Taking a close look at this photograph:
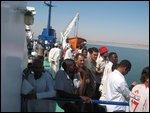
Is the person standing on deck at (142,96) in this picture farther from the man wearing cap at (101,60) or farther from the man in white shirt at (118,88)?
the man wearing cap at (101,60)

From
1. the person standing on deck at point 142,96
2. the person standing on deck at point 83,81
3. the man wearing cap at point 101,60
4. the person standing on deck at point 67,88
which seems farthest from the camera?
the man wearing cap at point 101,60

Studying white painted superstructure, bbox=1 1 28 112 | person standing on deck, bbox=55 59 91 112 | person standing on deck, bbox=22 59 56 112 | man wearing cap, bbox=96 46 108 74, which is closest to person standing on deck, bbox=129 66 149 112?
person standing on deck, bbox=55 59 91 112

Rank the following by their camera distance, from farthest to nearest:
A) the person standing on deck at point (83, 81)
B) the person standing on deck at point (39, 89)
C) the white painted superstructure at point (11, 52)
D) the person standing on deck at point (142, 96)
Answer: the person standing on deck at point (83, 81)
the person standing on deck at point (39, 89)
the person standing on deck at point (142, 96)
the white painted superstructure at point (11, 52)

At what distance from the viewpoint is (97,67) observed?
26.2 ft

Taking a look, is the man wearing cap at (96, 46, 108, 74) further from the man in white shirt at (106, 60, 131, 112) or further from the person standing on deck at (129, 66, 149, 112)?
the person standing on deck at (129, 66, 149, 112)

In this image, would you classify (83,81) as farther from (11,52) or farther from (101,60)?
(101,60)

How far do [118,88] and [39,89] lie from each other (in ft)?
3.91

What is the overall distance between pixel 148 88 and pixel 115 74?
93 cm

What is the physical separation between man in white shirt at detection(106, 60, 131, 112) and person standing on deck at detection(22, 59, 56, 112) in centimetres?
88

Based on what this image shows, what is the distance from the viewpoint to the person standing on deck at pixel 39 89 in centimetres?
493

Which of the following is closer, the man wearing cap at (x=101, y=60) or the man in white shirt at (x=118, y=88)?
the man in white shirt at (x=118, y=88)

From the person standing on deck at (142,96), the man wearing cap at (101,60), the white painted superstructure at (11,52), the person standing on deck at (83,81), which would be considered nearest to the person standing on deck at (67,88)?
the person standing on deck at (83,81)

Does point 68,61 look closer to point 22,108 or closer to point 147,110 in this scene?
point 22,108

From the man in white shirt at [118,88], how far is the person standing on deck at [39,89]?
0.88m
